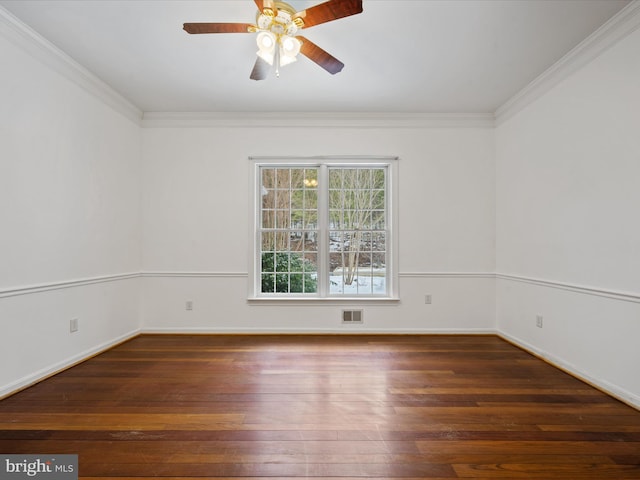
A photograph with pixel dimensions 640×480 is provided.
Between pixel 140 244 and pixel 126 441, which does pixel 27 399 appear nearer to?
pixel 126 441

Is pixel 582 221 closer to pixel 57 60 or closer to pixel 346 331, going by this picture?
pixel 346 331

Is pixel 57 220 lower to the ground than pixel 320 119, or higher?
lower

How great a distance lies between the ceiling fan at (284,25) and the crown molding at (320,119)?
1878 millimetres

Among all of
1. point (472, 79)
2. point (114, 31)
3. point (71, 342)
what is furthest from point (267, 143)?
point (71, 342)

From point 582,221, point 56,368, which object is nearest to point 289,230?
point 56,368

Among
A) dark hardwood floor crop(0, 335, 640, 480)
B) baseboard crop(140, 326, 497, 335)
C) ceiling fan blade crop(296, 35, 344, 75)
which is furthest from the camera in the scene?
baseboard crop(140, 326, 497, 335)

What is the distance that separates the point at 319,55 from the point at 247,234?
8.14 ft

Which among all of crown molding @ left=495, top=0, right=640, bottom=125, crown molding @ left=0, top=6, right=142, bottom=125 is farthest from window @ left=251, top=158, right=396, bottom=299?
crown molding @ left=0, top=6, right=142, bottom=125

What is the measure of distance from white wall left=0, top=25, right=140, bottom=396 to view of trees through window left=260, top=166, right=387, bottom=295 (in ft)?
5.62

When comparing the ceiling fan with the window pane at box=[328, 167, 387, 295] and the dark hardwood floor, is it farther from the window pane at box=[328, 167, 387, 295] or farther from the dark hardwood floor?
the dark hardwood floor

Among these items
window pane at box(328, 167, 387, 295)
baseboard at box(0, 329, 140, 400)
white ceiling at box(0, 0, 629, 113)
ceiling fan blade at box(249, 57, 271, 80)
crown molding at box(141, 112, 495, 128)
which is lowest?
baseboard at box(0, 329, 140, 400)

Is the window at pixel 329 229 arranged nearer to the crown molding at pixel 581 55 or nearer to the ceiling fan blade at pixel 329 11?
the crown molding at pixel 581 55

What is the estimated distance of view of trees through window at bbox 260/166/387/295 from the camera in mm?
4551

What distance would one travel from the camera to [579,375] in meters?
2.99
